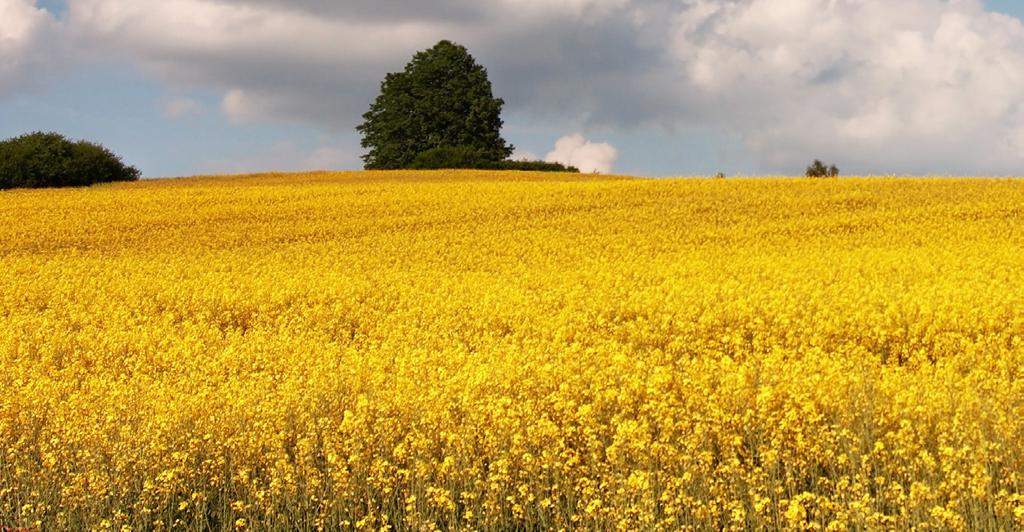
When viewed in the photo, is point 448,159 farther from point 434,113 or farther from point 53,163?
point 53,163

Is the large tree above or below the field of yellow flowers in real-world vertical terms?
above

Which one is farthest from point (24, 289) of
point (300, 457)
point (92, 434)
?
point (300, 457)

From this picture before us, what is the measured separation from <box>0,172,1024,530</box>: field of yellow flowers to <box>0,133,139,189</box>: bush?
49.9 ft

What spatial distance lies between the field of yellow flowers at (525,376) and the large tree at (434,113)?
3355 cm

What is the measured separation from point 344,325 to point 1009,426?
32.2ft

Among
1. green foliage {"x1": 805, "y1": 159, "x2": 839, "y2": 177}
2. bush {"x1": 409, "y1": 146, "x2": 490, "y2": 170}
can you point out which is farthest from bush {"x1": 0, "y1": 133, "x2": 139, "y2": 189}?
green foliage {"x1": 805, "y1": 159, "x2": 839, "y2": 177}

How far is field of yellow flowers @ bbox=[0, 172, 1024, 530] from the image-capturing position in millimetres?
7598

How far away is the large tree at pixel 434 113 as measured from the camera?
5994 cm

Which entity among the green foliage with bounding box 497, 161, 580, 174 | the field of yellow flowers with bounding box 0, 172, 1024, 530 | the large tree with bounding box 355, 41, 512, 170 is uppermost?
the large tree with bounding box 355, 41, 512, 170

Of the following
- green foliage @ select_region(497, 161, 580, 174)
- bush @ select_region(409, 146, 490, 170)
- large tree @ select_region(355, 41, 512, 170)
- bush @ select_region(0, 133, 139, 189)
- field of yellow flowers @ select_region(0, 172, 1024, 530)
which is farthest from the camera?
large tree @ select_region(355, 41, 512, 170)

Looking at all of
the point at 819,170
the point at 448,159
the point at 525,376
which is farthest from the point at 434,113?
the point at 525,376

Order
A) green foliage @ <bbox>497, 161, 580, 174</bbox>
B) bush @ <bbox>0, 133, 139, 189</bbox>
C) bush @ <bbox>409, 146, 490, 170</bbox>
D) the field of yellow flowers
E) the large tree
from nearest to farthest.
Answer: the field of yellow flowers, bush @ <bbox>0, 133, 139, 189</bbox>, green foliage @ <bbox>497, 161, 580, 174</bbox>, bush @ <bbox>409, 146, 490, 170</bbox>, the large tree

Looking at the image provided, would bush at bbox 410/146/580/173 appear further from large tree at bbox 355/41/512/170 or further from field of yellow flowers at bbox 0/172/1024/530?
field of yellow flowers at bbox 0/172/1024/530

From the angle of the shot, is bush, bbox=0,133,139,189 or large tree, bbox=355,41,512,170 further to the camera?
large tree, bbox=355,41,512,170
